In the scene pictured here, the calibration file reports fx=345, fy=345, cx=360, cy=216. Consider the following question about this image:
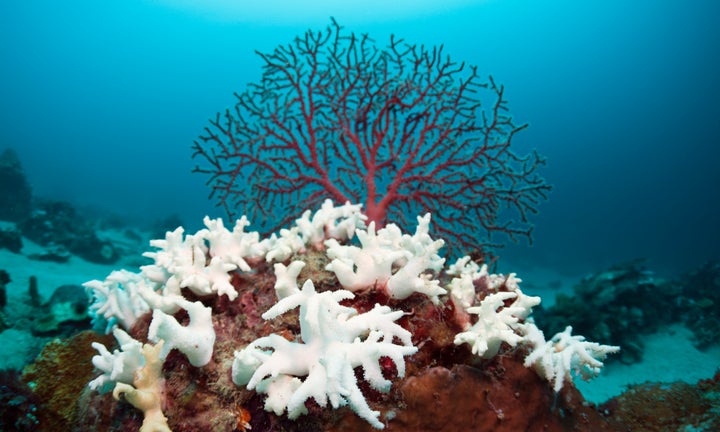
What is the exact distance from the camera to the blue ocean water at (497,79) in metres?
62.2

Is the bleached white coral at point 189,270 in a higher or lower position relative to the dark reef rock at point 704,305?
lower

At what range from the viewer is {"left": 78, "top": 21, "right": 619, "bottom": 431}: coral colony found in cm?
180

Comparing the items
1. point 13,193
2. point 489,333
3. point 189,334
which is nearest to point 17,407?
point 189,334

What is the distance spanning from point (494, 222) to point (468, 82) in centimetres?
192

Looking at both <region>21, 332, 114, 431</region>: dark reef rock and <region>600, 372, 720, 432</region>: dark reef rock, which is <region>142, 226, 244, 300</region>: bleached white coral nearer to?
<region>21, 332, 114, 431</region>: dark reef rock

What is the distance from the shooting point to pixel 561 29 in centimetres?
10956

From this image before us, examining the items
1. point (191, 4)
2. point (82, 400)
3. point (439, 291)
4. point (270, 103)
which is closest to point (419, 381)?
point (439, 291)

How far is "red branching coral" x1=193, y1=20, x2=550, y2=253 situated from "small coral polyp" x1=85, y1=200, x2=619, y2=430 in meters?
1.71

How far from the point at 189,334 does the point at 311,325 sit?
733 millimetres

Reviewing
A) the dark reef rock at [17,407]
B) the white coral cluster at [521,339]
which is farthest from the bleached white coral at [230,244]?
the white coral cluster at [521,339]

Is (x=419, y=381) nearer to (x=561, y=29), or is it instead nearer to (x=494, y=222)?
(x=494, y=222)

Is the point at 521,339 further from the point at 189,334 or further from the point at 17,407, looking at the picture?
the point at 17,407

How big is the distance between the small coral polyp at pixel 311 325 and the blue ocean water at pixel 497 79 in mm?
40262

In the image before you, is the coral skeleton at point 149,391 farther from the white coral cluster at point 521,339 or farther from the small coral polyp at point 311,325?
the white coral cluster at point 521,339
